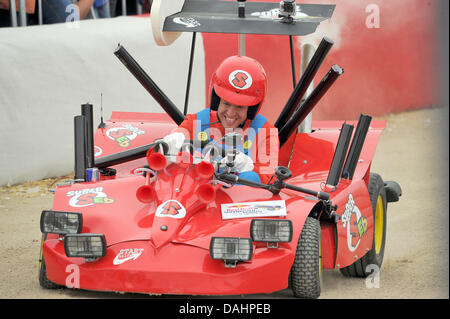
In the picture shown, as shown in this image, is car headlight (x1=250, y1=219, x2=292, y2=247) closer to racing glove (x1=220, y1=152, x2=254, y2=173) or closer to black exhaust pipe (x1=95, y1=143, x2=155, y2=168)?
A: racing glove (x1=220, y1=152, x2=254, y2=173)

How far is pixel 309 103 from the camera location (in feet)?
18.4

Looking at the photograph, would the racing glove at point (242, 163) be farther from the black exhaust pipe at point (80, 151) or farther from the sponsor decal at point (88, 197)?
the black exhaust pipe at point (80, 151)

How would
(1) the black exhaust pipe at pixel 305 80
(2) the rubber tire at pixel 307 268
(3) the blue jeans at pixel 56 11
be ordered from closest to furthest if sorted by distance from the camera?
(2) the rubber tire at pixel 307 268 < (1) the black exhaust pipe at pixel 305 80 < (3) the blue jeans at pixel 56 11

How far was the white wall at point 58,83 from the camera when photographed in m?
8.36

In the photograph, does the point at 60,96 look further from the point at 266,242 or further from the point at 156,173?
the point at 266,242

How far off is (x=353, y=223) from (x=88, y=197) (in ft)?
5.48

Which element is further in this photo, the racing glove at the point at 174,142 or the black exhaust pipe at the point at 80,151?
the black exhaust pipe at the point at 80,151

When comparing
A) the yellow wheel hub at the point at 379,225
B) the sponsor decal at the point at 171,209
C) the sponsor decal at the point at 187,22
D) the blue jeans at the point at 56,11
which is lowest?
the yellow wheel hub at the point at 379,225

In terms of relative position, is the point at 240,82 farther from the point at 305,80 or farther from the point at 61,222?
the point at 61,222

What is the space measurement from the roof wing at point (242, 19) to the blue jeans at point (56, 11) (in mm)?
3504

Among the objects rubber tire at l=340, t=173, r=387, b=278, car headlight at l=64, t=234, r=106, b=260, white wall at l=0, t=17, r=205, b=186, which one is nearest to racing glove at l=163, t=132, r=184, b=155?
car headlight at l=64, t=234, r=106, b=260

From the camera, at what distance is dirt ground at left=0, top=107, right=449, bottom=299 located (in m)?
5.08

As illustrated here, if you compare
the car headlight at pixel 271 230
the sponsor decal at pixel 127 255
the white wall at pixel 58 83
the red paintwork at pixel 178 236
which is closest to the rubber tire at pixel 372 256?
the red paintwork at pixel 178 236

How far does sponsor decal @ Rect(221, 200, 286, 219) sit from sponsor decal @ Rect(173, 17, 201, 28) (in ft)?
5.41
